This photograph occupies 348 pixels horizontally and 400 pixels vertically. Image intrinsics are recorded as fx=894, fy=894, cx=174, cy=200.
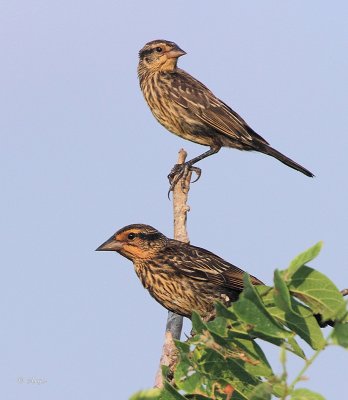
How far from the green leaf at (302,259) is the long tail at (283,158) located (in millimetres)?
8068

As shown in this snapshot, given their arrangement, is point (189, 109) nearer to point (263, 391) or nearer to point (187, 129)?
point (187, 129)

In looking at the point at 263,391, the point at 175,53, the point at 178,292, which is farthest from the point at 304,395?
the point at 175,53

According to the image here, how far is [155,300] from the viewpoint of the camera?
702 centimetres

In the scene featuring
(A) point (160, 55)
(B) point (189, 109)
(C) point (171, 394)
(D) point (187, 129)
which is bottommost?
(C) point (171, 394)

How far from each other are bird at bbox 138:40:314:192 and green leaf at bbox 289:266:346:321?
773 cm

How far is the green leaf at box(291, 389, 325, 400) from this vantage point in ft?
6.44

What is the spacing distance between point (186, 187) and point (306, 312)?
561 centimetres

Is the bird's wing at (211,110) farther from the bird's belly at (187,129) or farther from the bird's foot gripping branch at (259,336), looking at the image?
the bird's foot gripping branch at (259,336)

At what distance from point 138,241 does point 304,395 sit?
5320mm

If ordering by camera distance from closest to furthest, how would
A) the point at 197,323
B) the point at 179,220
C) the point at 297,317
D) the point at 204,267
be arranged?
the point at 297,317, the point at 197,323, the point at 204,267, the point at 179,220

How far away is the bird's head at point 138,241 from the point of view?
23.6 feet

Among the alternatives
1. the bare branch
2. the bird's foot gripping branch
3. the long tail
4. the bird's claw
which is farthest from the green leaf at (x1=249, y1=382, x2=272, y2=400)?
the long tail

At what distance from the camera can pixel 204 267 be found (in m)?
7.07

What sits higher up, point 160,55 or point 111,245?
point 160,55
